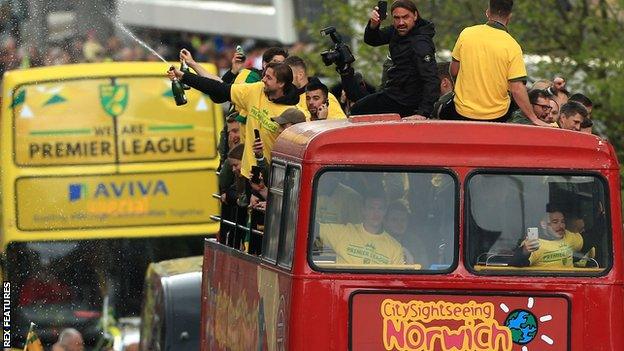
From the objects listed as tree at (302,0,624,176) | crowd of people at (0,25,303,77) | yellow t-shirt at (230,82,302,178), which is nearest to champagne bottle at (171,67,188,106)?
yellow t-shirt at (230,82,302,178)

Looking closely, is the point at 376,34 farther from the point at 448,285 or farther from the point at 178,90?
the point at 448,285

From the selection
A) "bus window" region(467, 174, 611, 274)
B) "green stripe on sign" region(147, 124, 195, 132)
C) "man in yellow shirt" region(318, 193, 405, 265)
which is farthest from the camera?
"green stripe on sign" region(147, 124, 195, 132)

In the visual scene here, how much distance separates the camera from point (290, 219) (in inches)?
595

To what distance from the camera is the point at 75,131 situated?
28844 mm

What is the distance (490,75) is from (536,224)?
61.8 inches

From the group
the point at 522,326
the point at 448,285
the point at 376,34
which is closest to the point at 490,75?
the point at 376,34

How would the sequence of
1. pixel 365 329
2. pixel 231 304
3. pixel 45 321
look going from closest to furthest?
1. pixel 365 329
2. pixel 231 304
3. pixel 45 321

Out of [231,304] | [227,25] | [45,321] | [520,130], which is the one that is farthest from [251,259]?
[227,25]

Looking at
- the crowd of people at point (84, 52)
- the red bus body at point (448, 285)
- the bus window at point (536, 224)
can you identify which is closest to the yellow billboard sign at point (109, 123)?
the crowd of people at point (84, 52)

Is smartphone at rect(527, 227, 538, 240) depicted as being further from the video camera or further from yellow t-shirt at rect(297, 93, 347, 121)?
the video camera

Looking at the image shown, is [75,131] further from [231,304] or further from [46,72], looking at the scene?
[231,304]

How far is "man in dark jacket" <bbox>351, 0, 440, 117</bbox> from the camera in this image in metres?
17.0

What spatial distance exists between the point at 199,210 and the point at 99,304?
6.06 ft

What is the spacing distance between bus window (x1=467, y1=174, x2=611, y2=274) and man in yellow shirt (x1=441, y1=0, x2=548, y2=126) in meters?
1.10
